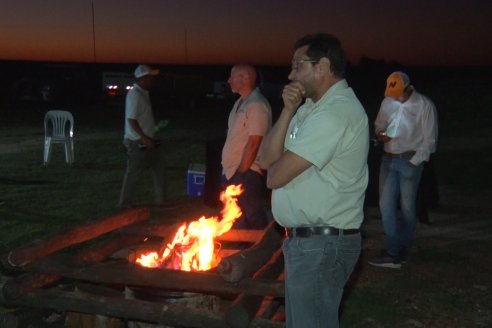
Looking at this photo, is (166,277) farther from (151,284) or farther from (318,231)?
(318,231)

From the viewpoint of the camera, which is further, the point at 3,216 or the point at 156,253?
the point at 3,216

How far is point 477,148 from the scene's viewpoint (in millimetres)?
18422

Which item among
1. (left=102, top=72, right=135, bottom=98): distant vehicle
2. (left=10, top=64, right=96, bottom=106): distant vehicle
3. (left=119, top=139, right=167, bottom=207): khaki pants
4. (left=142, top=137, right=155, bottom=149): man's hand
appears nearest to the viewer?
(left=142, top=137, right=155, bottom=149): man's hand

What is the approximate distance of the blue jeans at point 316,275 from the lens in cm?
336

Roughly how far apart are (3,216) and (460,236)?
5.73m

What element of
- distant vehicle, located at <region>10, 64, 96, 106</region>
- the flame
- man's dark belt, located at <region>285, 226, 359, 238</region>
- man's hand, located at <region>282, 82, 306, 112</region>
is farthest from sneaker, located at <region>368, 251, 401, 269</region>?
distant vehicle, located at <region>10, 64, 96, 106</region>

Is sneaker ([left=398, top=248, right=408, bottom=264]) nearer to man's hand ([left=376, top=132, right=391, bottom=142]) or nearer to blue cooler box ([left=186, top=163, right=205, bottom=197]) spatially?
man's hand ([left=376, top=132, right=391, bottom=142])

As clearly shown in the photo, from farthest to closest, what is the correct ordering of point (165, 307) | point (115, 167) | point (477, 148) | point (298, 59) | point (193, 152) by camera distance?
1. point (477, 148)
2. point (193, 152)
3. point (115, 167)
4. point (165, 307)
5. point (298, 59)

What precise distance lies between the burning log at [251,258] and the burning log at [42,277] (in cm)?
117

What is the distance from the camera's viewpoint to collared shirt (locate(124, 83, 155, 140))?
9555 mm

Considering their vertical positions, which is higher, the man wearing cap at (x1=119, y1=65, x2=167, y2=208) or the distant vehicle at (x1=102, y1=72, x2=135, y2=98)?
the man wearing cap at (x1=119, y1=65, x2=167, y2=208)

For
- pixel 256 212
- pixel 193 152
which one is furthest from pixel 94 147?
pixel 256 212

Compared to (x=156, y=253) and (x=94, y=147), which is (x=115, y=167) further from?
(x=156, y=253)

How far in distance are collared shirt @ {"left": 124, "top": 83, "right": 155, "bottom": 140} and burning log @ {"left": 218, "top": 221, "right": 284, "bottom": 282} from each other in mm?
4314
